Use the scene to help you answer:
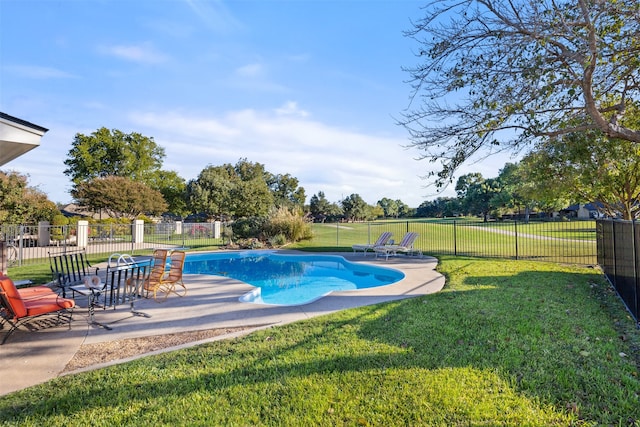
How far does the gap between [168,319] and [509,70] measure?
273 inches

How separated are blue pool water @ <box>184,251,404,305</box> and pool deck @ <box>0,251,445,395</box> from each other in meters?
0.94

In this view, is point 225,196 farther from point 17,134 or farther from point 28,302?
point 28,302

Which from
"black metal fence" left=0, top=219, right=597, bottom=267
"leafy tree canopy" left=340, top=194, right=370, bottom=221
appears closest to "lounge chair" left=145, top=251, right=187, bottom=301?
"black metal fence" left=0, top=219, right=597, bottom=267

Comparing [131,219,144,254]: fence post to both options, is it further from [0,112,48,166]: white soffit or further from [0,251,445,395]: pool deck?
[0,112,48,166]: white soffit

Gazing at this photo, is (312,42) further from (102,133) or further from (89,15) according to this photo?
(102,133)

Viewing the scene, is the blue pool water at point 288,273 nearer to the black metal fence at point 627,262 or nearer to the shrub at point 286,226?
the shrub at point 286,226

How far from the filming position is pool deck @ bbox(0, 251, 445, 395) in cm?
368

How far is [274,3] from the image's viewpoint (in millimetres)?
8047

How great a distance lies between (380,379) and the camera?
3.01 metres

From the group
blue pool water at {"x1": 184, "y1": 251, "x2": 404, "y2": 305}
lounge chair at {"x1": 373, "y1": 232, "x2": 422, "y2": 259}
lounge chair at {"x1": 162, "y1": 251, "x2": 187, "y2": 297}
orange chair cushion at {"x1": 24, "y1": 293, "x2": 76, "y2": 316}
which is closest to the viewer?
orange chair cushion at {"x1": 24, "y1": 293, "x2": 76, "y2": 316}

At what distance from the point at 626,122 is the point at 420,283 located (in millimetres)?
6211

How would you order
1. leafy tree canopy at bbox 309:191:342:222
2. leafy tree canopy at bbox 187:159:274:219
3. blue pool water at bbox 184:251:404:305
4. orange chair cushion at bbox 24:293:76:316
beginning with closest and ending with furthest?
1. orange chair cushion at bbox 24:293:76:316
2. blue pool water at bbox 184:251:404:305
3. leafy tree canopy at bbox 187:159:274:219
4. leafy tree canopy at bbox 309:191:342:222

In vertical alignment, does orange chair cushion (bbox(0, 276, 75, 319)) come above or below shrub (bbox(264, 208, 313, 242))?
below

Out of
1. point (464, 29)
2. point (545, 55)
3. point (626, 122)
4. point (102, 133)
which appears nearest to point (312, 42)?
point (464, 29)
